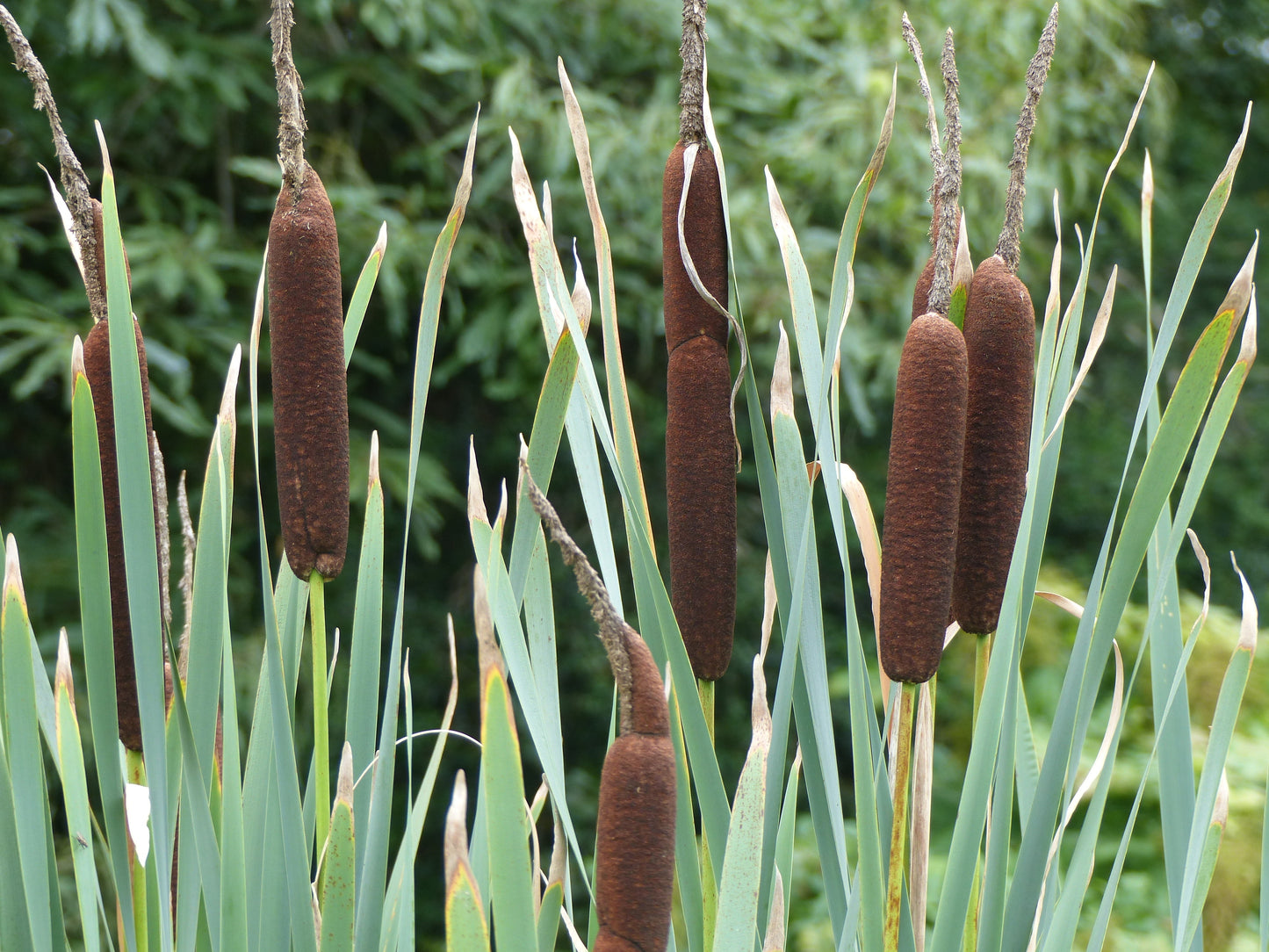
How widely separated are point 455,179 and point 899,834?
1.61 m

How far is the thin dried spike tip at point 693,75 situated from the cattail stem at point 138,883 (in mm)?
284

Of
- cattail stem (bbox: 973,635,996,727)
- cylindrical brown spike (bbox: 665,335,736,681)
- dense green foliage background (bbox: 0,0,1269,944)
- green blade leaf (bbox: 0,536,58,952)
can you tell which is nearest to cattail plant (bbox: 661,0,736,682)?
cylindrical brown spike (bbox: 665,335,736,681)

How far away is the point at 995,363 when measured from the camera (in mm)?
378

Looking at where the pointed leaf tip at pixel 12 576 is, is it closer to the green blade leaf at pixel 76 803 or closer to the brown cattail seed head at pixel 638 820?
the green blade leaf at pixel 76 803

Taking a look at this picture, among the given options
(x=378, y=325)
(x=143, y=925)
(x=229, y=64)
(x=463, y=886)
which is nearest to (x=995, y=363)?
(x=463, y=886)

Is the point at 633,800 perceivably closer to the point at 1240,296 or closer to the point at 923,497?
the point at 923,497

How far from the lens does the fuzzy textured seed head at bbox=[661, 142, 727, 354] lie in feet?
1.27

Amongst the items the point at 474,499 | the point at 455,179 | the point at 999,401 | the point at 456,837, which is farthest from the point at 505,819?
the point at 455,179

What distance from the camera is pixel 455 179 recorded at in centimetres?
182

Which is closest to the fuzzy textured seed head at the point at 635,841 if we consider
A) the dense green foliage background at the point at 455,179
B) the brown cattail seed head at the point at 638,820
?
the brown cattail seed head at the point at 638,820

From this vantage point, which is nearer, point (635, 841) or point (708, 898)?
point (635, 841)

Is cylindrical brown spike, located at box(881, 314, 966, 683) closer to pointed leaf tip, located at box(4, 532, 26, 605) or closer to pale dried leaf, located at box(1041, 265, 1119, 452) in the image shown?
pale dried leaf, located at box(1041, 265, 1119, 452)

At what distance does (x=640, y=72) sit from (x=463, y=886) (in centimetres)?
183

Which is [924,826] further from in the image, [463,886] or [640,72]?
[640,72]
